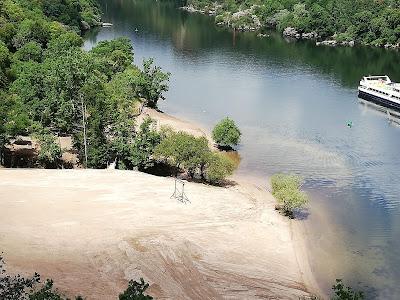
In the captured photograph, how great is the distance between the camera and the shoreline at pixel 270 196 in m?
47.9

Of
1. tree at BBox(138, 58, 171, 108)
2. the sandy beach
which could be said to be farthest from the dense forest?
the sandy beach

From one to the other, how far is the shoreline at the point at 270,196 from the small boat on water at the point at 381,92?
108 feet

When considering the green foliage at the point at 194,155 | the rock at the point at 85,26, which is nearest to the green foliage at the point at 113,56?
the green foliage at the point at 194,155

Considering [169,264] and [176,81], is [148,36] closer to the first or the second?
[176,81]

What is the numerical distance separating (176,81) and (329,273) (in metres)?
67.7

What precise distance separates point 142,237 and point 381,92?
211ft

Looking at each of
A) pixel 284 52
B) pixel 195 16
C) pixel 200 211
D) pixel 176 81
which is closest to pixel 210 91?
pixel 176 81

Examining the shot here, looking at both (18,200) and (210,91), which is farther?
(210,91)

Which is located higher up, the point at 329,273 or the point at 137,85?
the point at 137,85

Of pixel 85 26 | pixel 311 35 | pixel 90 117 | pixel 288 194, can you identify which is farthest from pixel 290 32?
pixel 288 194

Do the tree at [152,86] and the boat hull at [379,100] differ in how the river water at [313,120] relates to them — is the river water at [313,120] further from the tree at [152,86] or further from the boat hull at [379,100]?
the tree at [152,86]

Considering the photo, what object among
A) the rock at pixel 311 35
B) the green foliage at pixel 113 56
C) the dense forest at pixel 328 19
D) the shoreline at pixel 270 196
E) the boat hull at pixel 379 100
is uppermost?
the dense forest at pixel 328 19

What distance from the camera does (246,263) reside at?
157 feet

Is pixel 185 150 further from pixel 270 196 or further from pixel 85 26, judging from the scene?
pixel 85 26
